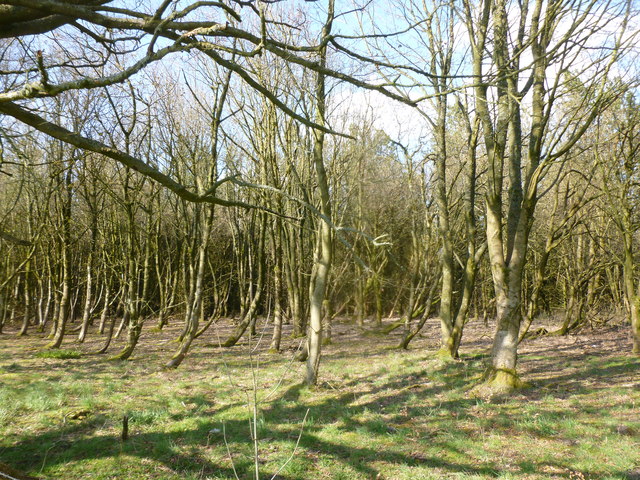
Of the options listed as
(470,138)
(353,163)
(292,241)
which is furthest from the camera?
(353,163)

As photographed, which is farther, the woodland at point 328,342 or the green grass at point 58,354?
the green grass at point 58,354

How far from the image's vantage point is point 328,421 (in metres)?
6.57

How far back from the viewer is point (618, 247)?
48.8 ft

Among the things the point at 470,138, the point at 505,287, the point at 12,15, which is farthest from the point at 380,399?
the point at 12,15

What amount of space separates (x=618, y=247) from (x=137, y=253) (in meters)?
15.4

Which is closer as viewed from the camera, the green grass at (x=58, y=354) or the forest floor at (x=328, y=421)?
the forest floor at (x=328, y=421)

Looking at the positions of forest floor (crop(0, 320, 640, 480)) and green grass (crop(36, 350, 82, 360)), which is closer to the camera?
forest floor (crop(0, 320, 640, 480))

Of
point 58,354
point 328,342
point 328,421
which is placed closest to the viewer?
point 328,421

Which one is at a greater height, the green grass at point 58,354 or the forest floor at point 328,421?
the green grass at point 58,354

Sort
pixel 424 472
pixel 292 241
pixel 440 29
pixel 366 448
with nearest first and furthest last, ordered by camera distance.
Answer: pixel 424 472 → pixel 366 448 → pixel 440 29 → pixel 292 241

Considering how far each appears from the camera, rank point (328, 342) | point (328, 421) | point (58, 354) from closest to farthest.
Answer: point (328, 421) → point (58, 354) → point (328, 342)

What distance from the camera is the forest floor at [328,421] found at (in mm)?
4871

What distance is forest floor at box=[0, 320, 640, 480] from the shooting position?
4.87m

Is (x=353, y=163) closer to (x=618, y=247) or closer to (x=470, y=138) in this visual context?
(x=470, y=138)
